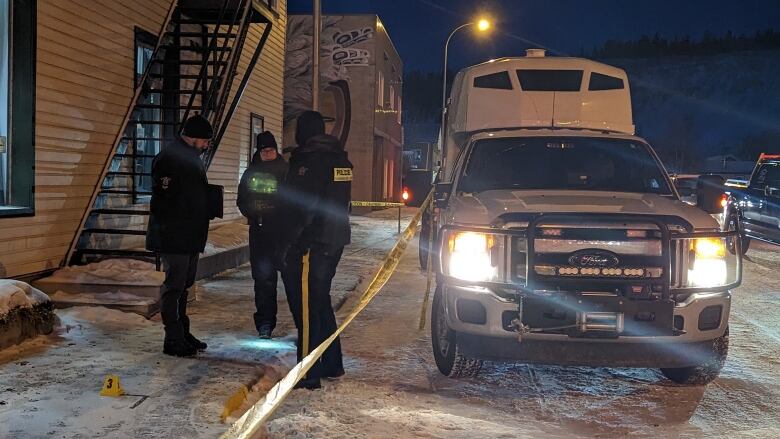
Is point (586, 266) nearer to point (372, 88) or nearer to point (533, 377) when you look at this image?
point (533, 377)

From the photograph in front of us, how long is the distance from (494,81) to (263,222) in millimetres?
4667

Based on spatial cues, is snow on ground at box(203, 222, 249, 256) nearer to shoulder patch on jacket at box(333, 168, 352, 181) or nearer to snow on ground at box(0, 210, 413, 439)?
snow on ground at box(0, 210, 413, 439)

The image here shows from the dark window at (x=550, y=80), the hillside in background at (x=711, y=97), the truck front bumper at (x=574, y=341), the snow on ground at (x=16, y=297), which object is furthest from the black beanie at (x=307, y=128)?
the hillside in background at (x=711, y=97)

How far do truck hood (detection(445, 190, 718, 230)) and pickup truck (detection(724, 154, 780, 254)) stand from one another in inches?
362

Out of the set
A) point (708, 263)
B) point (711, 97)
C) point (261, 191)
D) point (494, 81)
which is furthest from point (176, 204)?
point (711, 97)

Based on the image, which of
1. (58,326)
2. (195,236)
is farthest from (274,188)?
(58,326)

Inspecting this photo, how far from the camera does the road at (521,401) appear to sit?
4.66 meters

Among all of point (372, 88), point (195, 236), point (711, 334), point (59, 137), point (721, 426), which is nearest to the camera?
point (721, 426)

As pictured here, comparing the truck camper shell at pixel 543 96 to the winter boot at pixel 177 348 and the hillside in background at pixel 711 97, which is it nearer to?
the winter boot at pixel 177 348

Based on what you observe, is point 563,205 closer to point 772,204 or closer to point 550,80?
point 550,80

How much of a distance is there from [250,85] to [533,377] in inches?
437

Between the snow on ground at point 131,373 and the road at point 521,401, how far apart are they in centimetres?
56

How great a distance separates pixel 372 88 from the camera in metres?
28.5

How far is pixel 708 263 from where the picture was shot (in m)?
5.06
